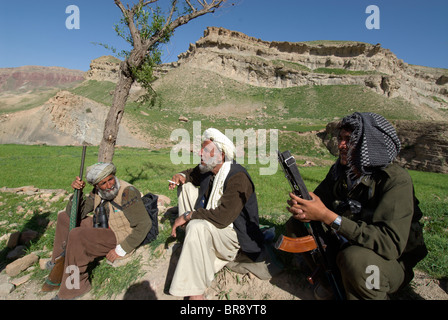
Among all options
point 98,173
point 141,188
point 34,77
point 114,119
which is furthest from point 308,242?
point 34,77

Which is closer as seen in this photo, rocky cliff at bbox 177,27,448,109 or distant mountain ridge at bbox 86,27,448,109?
distant mountain ridge at bbox 86,27,448,109

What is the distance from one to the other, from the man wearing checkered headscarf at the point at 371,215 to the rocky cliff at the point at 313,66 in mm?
63863

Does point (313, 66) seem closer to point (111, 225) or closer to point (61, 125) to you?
point (61, 125)

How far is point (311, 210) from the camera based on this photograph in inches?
74.0

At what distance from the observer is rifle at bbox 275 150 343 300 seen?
6.68ft

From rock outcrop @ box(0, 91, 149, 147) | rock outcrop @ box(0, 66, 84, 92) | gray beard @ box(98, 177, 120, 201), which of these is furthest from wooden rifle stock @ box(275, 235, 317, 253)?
rock outcrop @ box(0, 66, 84, 92)

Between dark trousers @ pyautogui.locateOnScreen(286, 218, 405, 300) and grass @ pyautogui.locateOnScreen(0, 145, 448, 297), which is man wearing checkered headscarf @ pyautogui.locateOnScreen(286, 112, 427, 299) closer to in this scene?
dark trousers @ pyautogui.locateOnScreen(286, 218, 405, 300)

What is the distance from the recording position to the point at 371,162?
1919 millimetres

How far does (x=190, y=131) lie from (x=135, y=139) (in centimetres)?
843

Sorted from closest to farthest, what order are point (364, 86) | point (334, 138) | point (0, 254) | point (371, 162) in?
point (371, 162) → point (0, 254) → point (334, 138) → point (364, 86)

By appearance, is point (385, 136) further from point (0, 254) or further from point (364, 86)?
point (364, 86)

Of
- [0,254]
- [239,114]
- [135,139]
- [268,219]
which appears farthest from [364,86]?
[0,254]

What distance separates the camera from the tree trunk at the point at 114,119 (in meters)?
5.09

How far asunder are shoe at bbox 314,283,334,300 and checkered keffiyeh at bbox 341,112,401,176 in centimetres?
Result: 135
